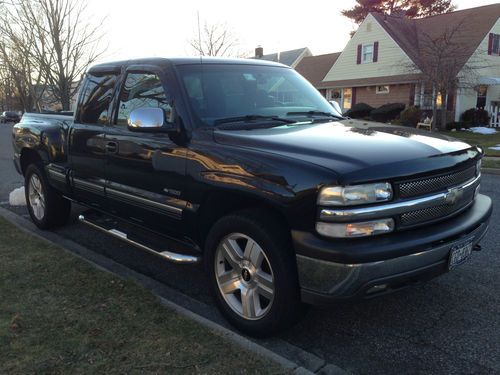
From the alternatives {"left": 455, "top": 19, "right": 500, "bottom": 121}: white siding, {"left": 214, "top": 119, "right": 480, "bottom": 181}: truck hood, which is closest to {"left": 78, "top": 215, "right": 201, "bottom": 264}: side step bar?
{"left": 214, "top": 119, "right": 480, "bottom": 181}: truck hood

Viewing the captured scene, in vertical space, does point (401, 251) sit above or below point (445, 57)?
below

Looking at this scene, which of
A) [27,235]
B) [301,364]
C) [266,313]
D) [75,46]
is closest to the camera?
[301,364]

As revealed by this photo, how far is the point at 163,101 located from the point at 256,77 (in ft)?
2.91

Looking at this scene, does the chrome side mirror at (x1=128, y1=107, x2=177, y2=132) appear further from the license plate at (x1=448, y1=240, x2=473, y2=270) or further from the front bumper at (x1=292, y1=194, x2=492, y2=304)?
the license plate at (x1=448, y1=240, x2=473, y2=270)

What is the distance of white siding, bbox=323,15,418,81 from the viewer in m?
28.0

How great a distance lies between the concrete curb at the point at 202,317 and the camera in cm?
284

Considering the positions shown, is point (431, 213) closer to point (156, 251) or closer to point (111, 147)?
point (156, 251)

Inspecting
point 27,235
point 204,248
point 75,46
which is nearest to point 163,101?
point 204,248

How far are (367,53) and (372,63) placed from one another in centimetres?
89

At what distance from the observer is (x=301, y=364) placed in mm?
2900

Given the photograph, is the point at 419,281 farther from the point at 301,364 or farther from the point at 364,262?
the point at 301,364

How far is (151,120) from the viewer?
3.60 meters

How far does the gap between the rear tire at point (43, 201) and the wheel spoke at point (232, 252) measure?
318cm

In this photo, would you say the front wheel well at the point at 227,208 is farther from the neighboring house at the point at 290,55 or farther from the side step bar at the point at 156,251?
the neighboring house at the point at 290,55
